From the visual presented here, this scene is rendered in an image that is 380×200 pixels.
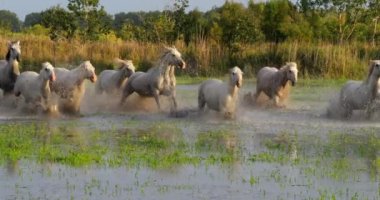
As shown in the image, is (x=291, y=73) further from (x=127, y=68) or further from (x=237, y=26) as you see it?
(x=237, y=26)

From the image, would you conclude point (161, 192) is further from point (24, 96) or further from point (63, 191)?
point (24, 96)

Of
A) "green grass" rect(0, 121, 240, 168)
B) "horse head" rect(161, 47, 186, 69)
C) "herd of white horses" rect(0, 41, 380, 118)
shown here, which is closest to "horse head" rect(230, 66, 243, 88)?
"herd of white horses" rect(0, 41, 380, 118)

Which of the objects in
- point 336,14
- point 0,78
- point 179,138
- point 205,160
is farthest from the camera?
point 336,14

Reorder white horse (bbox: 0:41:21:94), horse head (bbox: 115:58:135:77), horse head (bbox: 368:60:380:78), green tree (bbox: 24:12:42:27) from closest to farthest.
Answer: horse head (bbox: 368:60:380:78)
white horse (bbox: 0:41:21:94)
horse head (bbox: 115:58:135:77)
green tree (bbox: 24:12:42:27)

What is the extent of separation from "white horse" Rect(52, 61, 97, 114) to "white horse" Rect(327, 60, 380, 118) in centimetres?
582

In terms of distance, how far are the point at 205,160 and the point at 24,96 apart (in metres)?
8.71

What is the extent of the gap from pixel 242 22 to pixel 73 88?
20946 millimetres

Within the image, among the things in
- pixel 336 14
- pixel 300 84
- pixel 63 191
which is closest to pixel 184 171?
pixel 63 191

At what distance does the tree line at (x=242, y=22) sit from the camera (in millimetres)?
42906

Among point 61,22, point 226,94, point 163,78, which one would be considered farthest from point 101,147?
point 61,22

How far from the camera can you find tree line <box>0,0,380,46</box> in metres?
42.9

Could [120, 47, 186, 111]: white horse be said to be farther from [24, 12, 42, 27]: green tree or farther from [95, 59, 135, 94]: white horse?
[24, 12, 42, 27]: green tree

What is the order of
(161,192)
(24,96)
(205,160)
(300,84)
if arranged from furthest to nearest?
(300,84), (24,96), (205,160), (161,192)

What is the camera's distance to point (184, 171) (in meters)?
13.1
